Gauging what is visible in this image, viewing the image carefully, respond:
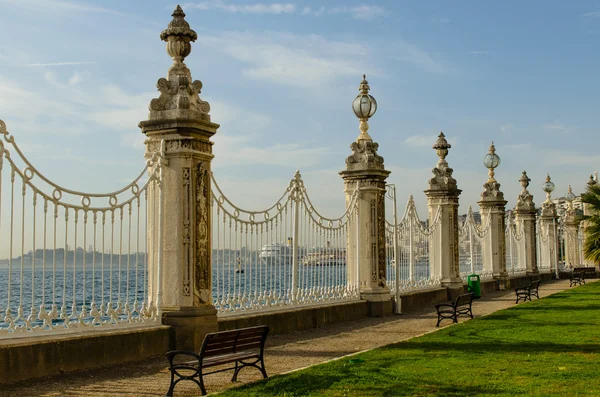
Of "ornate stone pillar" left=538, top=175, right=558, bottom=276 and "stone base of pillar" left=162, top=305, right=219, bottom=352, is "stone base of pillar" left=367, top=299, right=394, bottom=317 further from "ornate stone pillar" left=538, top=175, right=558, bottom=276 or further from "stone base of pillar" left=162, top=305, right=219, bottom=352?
"ornate stone pillar" left=538, top=175, right=558, bottom=276

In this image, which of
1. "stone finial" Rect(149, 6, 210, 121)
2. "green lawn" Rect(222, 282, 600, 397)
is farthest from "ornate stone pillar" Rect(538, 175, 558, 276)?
"stone finial" Rect(149, 6, 210, 121)

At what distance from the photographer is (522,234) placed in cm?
3259

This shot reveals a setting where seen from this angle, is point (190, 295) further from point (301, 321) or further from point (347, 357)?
point (301, 321)

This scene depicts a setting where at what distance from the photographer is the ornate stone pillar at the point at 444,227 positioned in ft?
72.2

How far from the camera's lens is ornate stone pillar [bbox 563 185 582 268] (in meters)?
41.6

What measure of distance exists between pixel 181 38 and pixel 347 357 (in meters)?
5.21

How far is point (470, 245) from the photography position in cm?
2578

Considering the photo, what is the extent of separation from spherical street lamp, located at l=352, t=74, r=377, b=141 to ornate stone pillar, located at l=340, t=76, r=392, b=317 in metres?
0.37

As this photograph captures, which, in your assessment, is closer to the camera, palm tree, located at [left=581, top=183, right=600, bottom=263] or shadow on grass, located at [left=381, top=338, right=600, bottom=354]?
shadow on grass, located at [left=381, top=338, right=600, bottom=354]

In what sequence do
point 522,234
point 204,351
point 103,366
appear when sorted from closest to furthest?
point 204,351
point 103,366
point 522,234

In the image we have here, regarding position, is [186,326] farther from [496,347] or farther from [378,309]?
[378,309]

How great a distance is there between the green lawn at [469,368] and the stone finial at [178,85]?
411 centimetres

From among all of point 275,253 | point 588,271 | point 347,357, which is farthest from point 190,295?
point 588,271

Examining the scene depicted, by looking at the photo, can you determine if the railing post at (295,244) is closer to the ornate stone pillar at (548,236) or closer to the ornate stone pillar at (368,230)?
the ornate stone pillar at (368,230)
